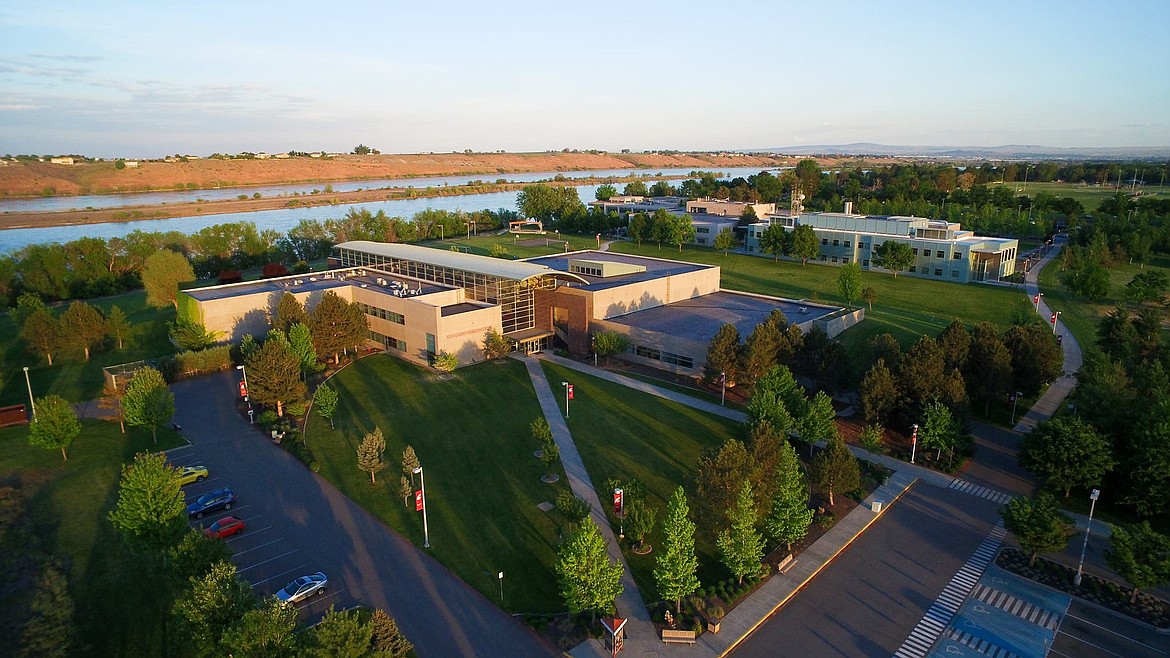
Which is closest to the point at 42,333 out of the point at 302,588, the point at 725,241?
the point at 302,588

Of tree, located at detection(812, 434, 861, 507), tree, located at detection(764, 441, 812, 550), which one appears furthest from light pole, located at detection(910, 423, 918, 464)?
tree, located at detection(764, 441, 812, 550)

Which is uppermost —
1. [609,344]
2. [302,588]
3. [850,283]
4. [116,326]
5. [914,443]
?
[850,283]

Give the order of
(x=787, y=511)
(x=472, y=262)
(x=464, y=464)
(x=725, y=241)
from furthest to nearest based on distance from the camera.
Result: (x=725, y=241)
(x=472, y=262)
(x=464, y=464)
(x=787, y=511)

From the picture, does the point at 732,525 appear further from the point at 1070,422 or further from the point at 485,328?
the point at 485,328

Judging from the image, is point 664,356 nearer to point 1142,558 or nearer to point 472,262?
point 472,262

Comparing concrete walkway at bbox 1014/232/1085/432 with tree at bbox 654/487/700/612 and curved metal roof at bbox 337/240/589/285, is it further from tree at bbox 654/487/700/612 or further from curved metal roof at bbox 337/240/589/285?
curved metal roof at bbox 337/240/589/285
